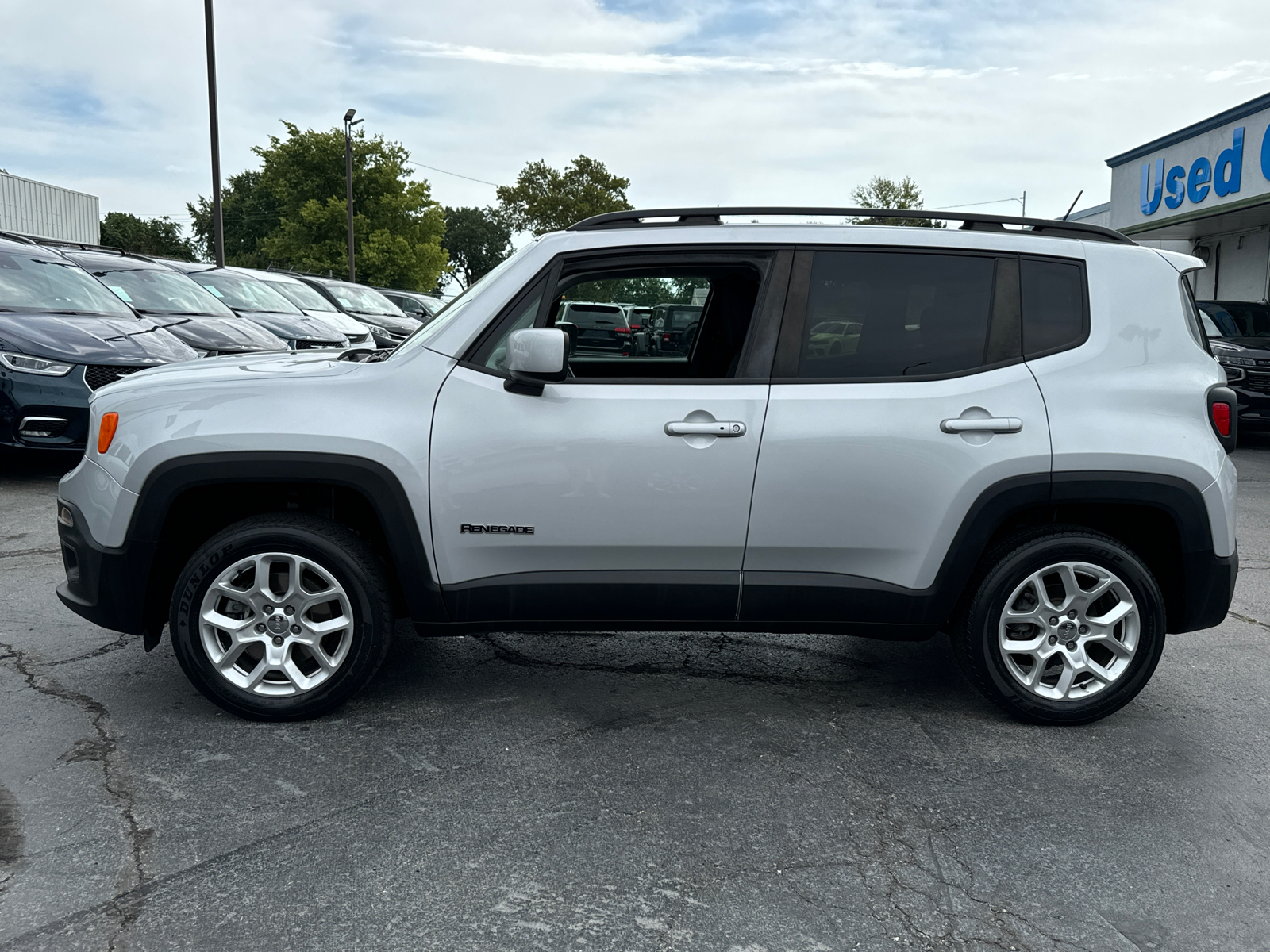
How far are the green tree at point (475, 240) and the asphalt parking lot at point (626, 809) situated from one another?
9979 cm

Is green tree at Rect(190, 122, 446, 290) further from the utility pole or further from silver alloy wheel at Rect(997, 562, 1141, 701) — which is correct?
silver alloy wheel at Rect(997, 562, 1141, 701)

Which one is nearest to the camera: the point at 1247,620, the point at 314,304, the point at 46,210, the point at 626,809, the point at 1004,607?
the point at 626,809

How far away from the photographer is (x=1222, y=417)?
12.9 ft

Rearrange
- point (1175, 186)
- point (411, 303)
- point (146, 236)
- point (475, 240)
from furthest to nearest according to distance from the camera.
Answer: point (475, 240) < point (146, 236) < point (411, 303) < point (1175, 186)

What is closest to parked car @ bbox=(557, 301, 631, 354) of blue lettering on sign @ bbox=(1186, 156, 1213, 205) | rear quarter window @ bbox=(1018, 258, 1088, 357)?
rear quarter window @ bbox=(1018, 258, 1088, 357)

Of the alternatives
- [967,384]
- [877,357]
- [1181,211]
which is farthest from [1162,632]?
[1181,211]

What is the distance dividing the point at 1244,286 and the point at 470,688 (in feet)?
77.0

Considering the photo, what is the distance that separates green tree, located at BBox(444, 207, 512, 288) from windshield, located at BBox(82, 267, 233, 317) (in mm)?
90886

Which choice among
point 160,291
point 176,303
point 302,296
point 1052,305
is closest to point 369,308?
point 302,296

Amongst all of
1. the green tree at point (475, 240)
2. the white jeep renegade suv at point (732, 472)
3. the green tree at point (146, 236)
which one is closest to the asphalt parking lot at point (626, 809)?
the white jeep renegade suv at point (732, 472)

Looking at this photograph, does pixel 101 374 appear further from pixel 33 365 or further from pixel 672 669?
pixel 672 669

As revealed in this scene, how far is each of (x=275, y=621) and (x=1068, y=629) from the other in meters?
2.82

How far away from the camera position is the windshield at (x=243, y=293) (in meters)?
14.0

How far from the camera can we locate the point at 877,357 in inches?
153
